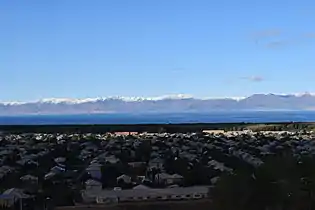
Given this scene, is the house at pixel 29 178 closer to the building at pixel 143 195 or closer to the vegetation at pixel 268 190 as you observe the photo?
the building at pixel 143 195

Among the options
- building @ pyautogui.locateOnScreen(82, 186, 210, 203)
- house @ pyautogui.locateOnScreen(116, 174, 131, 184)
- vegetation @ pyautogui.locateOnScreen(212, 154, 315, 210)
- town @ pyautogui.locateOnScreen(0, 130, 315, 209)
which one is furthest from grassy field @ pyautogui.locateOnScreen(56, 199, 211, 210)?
house @ pyautogui.locateOnScreen(116, 174, 131, 184)

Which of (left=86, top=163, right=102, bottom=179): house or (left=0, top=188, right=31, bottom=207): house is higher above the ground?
(left=86, top=163, right=102, bottom=179): house

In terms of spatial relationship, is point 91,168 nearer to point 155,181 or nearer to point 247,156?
point 155,181

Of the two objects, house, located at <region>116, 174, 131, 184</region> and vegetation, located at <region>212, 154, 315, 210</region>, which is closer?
vegetation, located at <region>212, 154, 315, 210</region>

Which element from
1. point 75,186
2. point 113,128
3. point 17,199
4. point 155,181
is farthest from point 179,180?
point 113,128

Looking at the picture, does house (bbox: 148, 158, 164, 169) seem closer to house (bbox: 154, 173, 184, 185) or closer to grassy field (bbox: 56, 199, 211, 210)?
house (bbox: 154, 173, 184, 185)

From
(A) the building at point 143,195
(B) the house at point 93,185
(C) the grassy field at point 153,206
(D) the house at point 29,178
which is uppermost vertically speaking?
(D) the house at point 29,178

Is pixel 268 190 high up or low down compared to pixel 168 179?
up

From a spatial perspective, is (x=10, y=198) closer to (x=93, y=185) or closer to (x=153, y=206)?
(x=93, y=185)

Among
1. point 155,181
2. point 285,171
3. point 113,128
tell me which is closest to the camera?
point 285,171

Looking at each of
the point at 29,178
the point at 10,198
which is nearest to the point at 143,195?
the point at 10,198

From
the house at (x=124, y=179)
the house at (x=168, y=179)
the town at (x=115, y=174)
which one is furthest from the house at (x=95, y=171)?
the house at (x=168, y=179)
